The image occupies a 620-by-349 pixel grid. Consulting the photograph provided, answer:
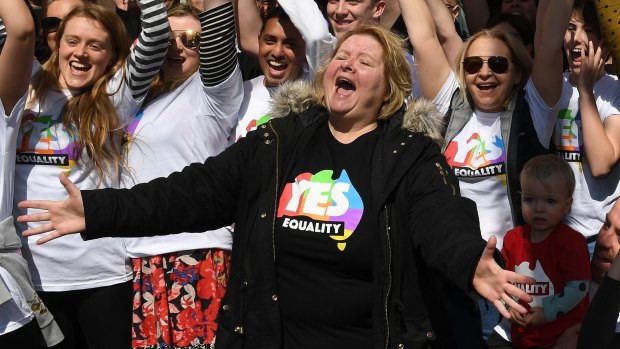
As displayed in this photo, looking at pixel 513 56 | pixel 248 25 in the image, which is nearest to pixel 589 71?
pixel 513 56

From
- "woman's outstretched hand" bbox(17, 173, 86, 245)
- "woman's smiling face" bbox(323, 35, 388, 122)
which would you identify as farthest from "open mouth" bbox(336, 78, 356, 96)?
"woman's outstretched hand" bbox(17, 173, 86, 245)

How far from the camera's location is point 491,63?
4781 mm

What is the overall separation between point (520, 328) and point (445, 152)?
0.88 metres

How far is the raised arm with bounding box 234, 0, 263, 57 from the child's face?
1769 millimetres

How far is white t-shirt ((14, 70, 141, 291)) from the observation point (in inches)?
189

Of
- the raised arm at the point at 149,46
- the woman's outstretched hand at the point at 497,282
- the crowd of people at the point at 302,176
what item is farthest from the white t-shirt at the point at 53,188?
the woman's outstretched hand at the point at 497,282

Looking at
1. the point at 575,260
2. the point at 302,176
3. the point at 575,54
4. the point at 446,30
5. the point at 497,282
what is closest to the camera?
the point at 497,282

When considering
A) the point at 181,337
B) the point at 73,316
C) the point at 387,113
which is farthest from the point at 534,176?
the point at 73,316

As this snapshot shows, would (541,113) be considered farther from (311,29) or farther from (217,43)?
(217,43)

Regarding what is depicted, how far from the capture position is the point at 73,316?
4.91m

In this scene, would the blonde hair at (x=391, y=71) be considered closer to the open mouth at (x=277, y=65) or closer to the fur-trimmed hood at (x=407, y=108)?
the fur-trimmed hood at (x=407, y=108)

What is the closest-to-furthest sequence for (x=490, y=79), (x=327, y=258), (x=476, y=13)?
(x=327, y=258), (x=490, y=79), (x=476, y=13)

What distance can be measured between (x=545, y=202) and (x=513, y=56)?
769 mm

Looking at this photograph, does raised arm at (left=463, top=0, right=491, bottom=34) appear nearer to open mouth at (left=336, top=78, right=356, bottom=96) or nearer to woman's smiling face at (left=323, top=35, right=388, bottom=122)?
woman's smiling face at (left=323, top=35, right=388, bottom=122)
